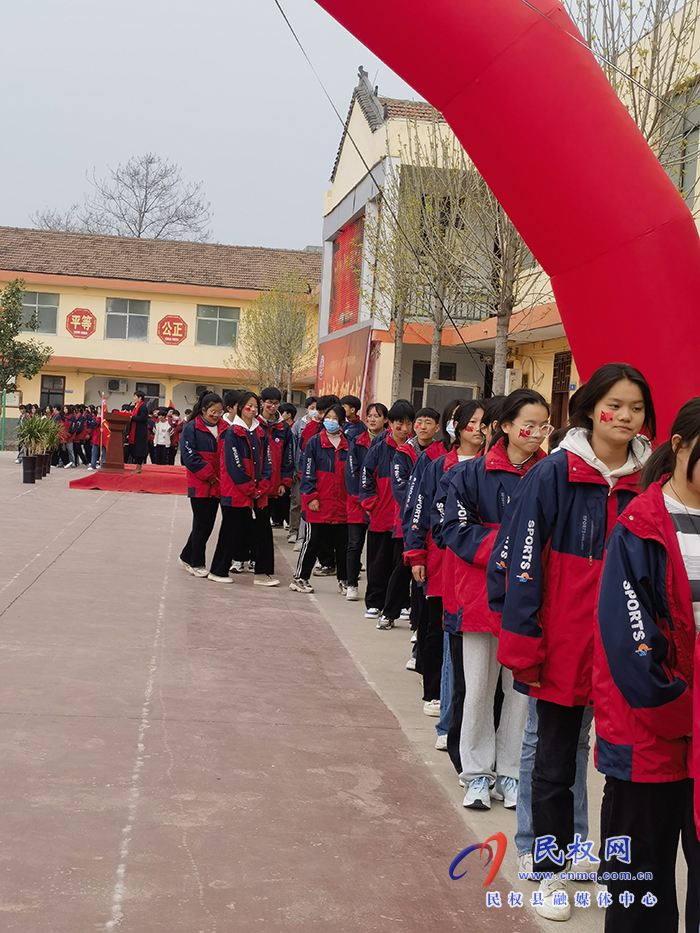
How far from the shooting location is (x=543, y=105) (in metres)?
5.03

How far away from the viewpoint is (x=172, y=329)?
45.5 meters

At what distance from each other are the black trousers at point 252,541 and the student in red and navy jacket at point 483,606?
597cm

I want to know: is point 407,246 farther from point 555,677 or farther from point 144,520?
point 555,677

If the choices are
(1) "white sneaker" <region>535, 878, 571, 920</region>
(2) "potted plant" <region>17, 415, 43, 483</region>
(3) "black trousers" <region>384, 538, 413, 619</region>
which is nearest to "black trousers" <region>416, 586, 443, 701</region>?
(3) "black trousers" <region>384, 538, 413, 619</region>

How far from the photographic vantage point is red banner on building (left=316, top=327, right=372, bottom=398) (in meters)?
25.0

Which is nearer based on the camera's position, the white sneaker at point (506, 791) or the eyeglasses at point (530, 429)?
the eyeglasses at point (530, 429)

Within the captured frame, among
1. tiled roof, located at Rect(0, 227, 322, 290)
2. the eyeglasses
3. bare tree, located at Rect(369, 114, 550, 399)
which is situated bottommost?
the eyeglasses

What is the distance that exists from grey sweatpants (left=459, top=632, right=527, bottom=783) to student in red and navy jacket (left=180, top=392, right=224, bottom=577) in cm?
629

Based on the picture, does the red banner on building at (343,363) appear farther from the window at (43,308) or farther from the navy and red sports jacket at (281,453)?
the window at (43,308)

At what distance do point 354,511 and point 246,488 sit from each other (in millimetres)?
1096

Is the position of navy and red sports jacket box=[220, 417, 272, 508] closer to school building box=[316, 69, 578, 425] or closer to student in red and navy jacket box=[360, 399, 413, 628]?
student in red and navy jacket box=[360, 399, 413, 628]

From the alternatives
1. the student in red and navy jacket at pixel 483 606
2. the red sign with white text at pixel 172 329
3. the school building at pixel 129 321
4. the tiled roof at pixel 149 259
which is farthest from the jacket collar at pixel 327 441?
the red sign with white text at pixel 172 329

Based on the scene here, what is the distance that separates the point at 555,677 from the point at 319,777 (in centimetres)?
179

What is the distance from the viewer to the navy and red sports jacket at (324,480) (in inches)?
418
